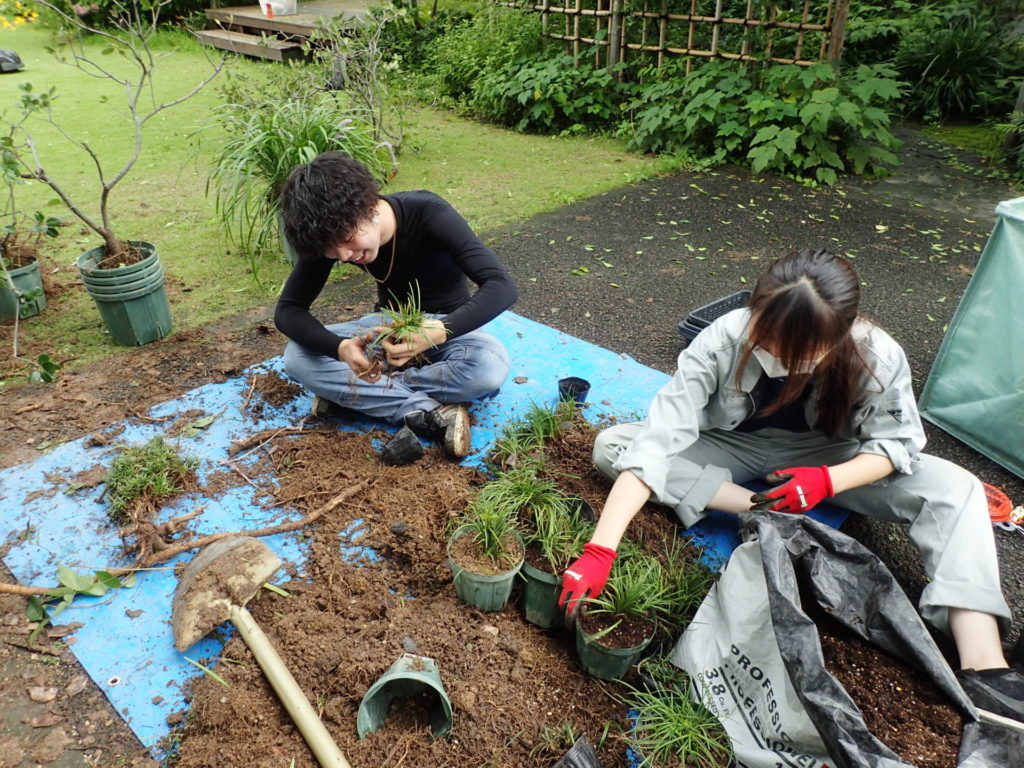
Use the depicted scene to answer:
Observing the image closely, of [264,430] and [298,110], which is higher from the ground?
[298,110]

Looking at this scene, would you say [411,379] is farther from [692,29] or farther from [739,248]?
[692,29]

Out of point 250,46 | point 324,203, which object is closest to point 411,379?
point 324,203

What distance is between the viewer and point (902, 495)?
1999mm

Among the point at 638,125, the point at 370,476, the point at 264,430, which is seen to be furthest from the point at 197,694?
the point at 638,125

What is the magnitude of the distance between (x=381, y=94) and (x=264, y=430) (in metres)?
3.98

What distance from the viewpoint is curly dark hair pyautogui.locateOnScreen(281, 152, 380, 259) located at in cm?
202

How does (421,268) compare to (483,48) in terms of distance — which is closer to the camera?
(421,268)

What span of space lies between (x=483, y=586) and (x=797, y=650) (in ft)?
2.54

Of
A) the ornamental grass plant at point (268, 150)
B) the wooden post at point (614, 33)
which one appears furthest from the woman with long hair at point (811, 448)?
the wooden post at point (614, 33)

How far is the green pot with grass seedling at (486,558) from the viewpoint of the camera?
179 cm

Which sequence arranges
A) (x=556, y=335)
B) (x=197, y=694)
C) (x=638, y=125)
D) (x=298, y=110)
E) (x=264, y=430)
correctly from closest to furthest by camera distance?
(x=197, y=694)
(x=264, y=430)
(x=556, y=335)
(x=298, y=110)
(x=638, y=125)

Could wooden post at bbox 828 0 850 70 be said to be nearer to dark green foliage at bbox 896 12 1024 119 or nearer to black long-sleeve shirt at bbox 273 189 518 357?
dark green foliage at bbox 896 12 1024 119

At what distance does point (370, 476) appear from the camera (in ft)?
7.83

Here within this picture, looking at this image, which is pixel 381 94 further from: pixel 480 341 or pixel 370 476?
pixel 370 476
